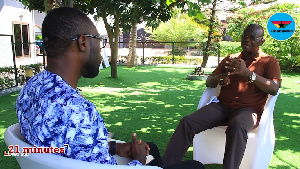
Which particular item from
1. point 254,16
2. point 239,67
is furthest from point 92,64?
point 254,16

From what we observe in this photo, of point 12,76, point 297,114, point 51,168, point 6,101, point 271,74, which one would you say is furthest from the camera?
point 12,76

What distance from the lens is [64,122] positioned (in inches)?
47.3


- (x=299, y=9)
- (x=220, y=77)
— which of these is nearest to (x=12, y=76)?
(x=220, y=77)

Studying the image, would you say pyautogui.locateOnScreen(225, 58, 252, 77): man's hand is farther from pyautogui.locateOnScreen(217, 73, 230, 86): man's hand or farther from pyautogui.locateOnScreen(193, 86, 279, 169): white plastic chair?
pyautogui.locateOnScreen(193, 86, 279, 169): white plastic chair

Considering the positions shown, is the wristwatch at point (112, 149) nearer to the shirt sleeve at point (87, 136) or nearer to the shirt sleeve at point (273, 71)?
the shirt sleeve at point (87, 136)

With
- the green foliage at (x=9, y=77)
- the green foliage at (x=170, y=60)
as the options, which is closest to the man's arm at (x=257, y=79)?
the green foliage at (x=9, y=77)

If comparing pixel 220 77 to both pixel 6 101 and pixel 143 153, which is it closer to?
pixel 143 153

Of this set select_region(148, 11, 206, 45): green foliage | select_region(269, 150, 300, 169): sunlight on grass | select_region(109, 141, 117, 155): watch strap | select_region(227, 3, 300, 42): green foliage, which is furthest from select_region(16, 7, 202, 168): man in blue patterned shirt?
select_region(148, 11, 206, 45): green foliage

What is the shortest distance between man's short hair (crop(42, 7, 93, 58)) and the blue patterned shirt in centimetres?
15

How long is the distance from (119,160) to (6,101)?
17.4 ft

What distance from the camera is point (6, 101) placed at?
6125 mm

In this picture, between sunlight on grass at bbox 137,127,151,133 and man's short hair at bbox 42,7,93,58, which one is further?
sunlight on grass at bbox 137,127,151,133

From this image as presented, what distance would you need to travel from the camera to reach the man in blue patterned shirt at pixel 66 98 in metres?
1.21

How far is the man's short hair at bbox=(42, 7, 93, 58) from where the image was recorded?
52.2 inches
